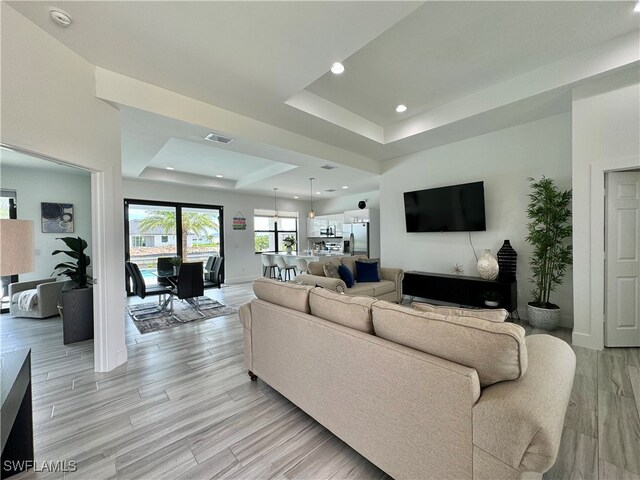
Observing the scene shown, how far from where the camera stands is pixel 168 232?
22.5 feet

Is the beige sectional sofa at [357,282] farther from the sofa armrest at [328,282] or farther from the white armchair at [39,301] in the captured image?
the white armchair at [39,301]

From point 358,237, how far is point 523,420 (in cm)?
715

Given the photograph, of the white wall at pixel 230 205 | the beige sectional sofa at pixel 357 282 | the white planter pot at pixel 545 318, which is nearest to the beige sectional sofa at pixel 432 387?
the beige sectional sofa at pixel 357 282

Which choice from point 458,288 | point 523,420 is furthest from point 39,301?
point 458,288

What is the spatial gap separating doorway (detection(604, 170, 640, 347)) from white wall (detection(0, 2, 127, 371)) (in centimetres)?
540

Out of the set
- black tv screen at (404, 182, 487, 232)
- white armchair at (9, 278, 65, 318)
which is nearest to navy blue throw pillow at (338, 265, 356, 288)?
black tv screen at (404, 182, 487, 232)

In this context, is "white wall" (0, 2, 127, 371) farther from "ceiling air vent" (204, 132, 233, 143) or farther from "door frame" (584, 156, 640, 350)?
"door frame" (584, 156, 640, 350)

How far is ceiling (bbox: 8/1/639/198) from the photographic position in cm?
198

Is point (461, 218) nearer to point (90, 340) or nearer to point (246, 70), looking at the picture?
point (246, 70)

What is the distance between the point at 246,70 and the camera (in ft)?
8.42

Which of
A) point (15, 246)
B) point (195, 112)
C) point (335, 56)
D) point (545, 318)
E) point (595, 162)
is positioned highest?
point (335, 56)

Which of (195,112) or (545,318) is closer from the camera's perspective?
(195,112)

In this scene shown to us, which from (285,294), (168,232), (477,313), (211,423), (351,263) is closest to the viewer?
(477,313)

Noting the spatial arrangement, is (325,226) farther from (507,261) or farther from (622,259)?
(622,259)
